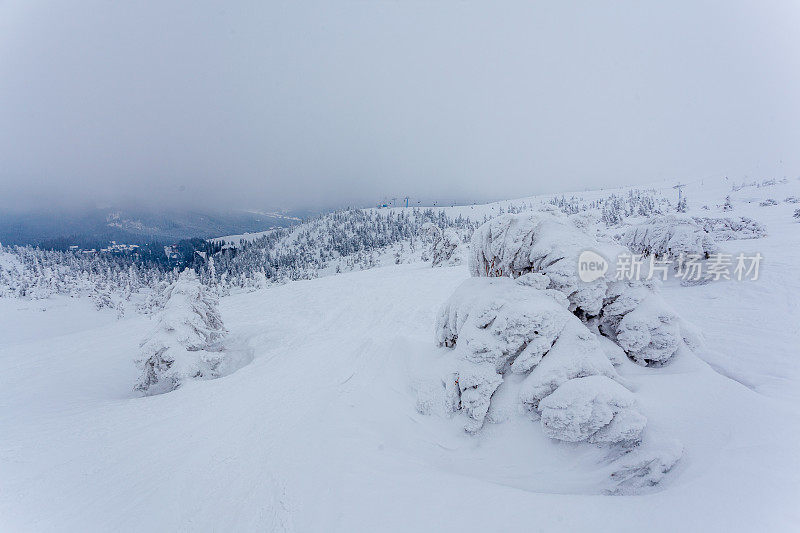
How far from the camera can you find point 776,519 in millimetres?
3135

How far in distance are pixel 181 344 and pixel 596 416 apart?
12780 mm

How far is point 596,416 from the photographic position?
4.48 m

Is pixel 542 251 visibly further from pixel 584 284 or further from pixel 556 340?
pixel 556 340

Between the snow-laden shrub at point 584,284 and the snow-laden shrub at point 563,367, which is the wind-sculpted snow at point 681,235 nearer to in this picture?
the snow-laden shrub at point 584,284

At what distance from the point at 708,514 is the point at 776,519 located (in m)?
0.58

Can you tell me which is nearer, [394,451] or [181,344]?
[394,451]

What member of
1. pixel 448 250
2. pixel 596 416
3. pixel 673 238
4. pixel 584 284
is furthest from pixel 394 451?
pixel 448 250

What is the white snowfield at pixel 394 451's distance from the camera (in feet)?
12.3

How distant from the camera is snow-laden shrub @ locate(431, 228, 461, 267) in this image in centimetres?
3189

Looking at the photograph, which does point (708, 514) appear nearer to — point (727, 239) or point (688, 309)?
point (688, 309)

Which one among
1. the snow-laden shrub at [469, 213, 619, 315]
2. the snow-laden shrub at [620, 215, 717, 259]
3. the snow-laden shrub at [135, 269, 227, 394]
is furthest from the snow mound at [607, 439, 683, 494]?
the snow-laden shrub at [620, 215, 717, 259]

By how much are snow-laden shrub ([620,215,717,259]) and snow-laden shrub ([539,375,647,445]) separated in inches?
519

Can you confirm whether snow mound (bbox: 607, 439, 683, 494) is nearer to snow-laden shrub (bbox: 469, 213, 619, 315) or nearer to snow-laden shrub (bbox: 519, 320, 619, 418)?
snow-laden shrub (bbox: 519, 320, 619, 418)

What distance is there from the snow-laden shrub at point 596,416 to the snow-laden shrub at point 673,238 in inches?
519
